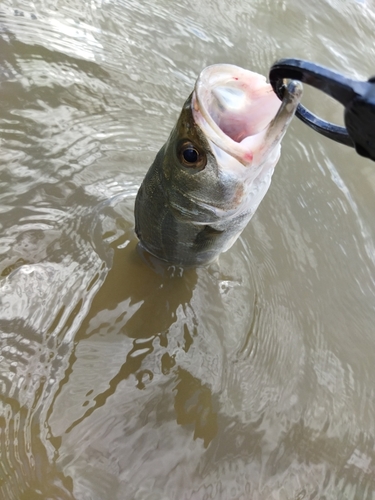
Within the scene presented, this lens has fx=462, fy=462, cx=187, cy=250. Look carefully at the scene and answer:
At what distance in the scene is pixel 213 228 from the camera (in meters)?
2.08

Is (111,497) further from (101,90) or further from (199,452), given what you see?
(101,90)

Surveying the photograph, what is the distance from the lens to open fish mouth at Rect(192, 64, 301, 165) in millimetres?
1760

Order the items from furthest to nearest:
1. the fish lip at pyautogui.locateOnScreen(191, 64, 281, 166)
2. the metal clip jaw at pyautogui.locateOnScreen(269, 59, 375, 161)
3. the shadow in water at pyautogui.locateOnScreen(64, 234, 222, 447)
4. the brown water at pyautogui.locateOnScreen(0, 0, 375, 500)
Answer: the shadow in water at pyautogui.locateOnScreen(64, 234, 222, 447)
the brown water at pyautogui.locateOnScreen(0, 0, 375, 500)
the fish lip at pyautogui.locateOnScreen(191, 64, 281, 166)
the metal clip jaw at pyautogui.locateOnScreen(269, 59, 375, 161)

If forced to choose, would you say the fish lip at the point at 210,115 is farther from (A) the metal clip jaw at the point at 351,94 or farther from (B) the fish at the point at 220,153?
(A) the metal clip jaw at the point at 351,94

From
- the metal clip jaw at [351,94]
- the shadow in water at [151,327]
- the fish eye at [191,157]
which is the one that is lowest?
the shadow in water at [151,327]

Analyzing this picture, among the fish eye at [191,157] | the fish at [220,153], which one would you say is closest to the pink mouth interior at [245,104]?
the fish at [220,153]

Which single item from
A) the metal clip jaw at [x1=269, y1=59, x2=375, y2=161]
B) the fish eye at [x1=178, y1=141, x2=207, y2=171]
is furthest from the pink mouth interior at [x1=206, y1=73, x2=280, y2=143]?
the metal clip jaw at [x1=269, y1=59, x2=375, y2=161]

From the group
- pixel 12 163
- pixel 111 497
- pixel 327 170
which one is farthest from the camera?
pixel 327 170

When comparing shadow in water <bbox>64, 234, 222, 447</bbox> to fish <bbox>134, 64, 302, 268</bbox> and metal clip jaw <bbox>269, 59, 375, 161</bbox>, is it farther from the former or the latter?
metal clip jaw <bbox>269, 59, 375, 161</bbox>

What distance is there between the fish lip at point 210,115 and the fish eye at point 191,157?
87 mm

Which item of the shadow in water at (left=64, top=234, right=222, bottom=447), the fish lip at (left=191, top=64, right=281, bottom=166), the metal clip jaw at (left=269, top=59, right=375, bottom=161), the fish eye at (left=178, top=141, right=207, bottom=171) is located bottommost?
the shadow in water at (left=64, top=234, right=222, bottom=447)

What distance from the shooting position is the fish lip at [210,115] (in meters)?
1.75

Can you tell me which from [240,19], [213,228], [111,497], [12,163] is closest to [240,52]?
[240,19]

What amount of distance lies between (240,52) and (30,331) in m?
2.91
